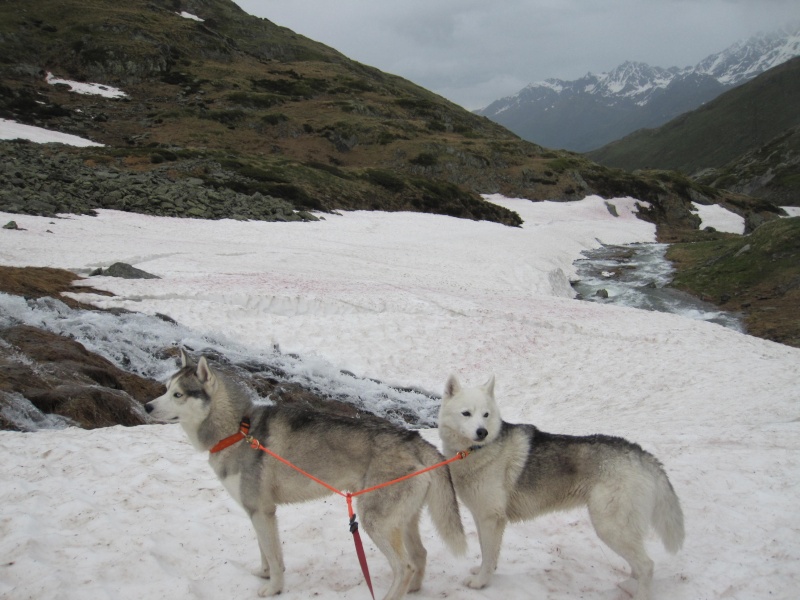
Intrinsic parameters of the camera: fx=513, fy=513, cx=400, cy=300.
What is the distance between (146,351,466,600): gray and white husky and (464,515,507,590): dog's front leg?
25.1 inches

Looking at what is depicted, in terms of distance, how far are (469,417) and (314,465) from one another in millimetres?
1832

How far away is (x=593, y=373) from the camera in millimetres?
17578

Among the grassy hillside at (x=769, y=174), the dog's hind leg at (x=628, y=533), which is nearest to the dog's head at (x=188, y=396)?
the dog's hind leg at (x=628, y=533)

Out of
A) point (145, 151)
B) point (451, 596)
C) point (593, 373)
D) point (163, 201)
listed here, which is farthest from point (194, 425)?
point (145, 151)

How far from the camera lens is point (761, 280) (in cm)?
3167

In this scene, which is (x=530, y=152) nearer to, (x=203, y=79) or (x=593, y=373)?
(x=203, y=79)

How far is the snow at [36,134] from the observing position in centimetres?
5782

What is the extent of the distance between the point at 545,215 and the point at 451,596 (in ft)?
236

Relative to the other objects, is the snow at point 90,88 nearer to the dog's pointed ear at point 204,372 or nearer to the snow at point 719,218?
the snow at point 719,218

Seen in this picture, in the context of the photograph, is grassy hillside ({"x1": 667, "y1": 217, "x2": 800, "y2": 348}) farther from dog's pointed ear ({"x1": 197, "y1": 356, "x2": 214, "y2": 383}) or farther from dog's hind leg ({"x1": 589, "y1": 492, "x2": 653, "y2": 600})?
dog's pointed ear ({"x1": 197, "y1": 356, "x2": 214, "y2": 383})

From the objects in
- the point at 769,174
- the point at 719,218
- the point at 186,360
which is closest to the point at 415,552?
the point at 186,360

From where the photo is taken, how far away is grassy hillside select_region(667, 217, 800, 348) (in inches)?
1022

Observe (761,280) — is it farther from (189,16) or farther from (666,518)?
(189,16)

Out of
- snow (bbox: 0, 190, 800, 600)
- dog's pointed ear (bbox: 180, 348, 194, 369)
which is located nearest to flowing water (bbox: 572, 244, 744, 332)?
snow (bbox: 0, 190, 800, 600)
